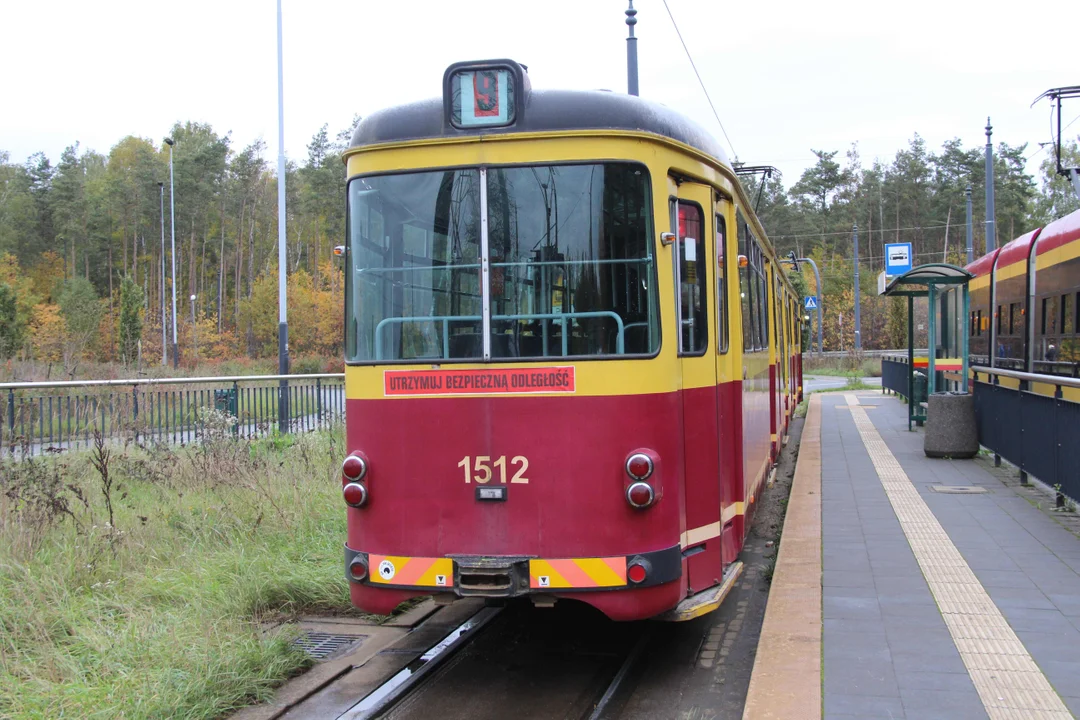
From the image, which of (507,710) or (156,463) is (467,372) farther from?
(156,463)

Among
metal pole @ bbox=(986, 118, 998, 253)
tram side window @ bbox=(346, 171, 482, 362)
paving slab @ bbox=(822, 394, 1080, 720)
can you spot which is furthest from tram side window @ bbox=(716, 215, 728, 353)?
metal pole @ bbox=(986, 118, 998, 253)

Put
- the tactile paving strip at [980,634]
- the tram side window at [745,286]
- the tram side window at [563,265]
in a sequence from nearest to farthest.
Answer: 1. the tactile paving strip at [980,634]
2. the tram side window at [563,265]
3. the tram side window at [745,286]

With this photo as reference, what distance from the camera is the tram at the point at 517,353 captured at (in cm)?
502

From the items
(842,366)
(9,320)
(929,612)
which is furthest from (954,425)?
(9,320)

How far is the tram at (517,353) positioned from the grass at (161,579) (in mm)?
921

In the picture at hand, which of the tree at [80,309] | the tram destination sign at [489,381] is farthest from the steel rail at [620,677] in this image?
the tree at [80,309]

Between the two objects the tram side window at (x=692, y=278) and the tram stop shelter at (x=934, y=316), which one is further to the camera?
the tram stop shelter at (x=934, y=316)

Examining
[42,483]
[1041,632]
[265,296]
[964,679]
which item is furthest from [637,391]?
[265,296]

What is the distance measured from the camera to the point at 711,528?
571 centimetres

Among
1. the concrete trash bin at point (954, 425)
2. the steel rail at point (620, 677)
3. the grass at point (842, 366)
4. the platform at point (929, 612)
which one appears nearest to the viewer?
the platform at point (929, 612)

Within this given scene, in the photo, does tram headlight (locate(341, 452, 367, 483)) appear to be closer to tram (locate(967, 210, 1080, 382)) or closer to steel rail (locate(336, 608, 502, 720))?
steel rail (locate(336, 608, 502, 720))

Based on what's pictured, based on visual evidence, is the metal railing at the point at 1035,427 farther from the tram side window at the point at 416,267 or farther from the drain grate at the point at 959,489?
the tram side window at the point at 416,267

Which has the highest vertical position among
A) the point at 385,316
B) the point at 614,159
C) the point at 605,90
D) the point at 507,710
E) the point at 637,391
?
the point at 605,90

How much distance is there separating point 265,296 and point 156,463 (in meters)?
50.5
